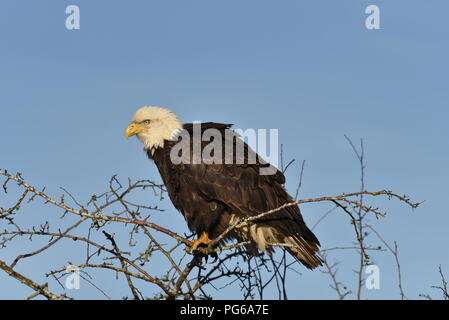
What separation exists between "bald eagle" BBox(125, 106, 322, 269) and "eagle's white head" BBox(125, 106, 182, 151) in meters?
0.15

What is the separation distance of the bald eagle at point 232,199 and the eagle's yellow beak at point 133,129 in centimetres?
50

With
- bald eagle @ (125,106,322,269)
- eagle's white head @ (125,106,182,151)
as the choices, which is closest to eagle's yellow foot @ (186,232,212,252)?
bald eagle @ (125,106,322,269)

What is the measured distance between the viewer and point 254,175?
765 centimetres

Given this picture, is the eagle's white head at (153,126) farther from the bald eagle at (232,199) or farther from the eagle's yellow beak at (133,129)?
the bald eagle at (232,199)

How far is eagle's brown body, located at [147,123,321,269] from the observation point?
741 centimetres

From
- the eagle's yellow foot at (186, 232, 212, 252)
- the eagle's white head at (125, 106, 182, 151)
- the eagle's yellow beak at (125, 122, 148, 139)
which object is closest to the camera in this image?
the eagle's yellow foot at (186, 232, 212, 252)

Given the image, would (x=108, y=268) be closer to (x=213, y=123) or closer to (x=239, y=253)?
(x=239, y=253)

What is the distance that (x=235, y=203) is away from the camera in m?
7.41

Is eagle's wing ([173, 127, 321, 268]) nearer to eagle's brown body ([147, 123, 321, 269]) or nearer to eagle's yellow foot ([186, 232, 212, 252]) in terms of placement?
eagle's brown body ([147, 123, 321, 269])

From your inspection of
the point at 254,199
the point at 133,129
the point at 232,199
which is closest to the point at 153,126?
the point at 133,129

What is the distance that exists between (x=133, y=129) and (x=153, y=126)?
0.93 feet

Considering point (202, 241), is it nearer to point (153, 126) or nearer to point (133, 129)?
point (153, 126)

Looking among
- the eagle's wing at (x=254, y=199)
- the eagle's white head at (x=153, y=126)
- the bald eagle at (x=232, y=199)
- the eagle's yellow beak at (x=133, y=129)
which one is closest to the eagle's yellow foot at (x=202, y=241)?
the bald eagle at (x=232, y=199)
